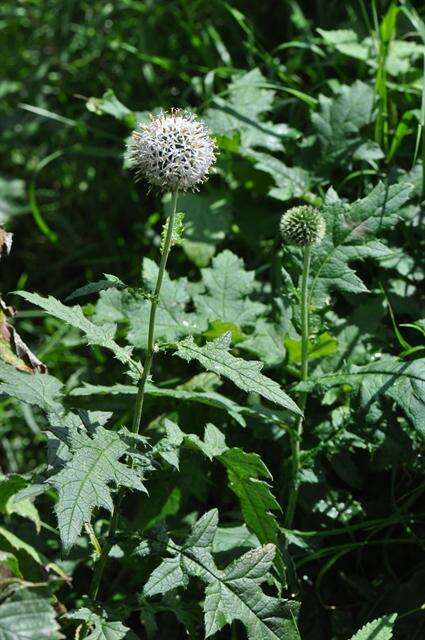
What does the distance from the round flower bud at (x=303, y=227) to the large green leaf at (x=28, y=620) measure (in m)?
1.26

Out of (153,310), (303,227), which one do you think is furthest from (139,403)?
(303,227)

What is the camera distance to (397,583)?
2607mm

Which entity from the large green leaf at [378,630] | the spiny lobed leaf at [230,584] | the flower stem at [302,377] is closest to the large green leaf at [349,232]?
the flower stem at [302,377]

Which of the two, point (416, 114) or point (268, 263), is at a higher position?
point (416, 114)

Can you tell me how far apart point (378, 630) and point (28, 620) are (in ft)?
3.08

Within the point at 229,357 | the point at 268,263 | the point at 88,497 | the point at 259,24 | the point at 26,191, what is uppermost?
the point at 259,24

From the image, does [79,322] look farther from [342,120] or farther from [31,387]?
[342,120]

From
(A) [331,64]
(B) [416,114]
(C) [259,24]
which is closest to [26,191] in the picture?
(C) [259,24]

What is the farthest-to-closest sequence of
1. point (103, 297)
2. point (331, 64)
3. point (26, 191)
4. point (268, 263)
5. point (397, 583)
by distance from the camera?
1. point (26, 191)
2. point (331, 64)
3. point (268, 263)
4. point (103, 297)
5. point (397, 583)

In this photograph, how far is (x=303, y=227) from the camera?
8.27 feet

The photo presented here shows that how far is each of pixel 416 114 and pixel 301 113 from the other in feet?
2.52

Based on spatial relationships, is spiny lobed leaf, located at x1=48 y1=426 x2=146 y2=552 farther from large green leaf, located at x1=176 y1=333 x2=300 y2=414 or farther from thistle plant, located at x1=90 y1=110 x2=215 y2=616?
large green leaf, located at x1=176 y1=333 x2=300 y2=414

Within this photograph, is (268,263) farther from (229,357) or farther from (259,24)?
(259,24)

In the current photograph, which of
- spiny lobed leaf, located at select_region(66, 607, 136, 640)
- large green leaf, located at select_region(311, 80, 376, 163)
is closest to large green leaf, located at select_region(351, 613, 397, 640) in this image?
spiny lobed leaf, located at select_region(66, 607, 136, 640)
